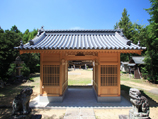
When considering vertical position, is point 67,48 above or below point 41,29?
below

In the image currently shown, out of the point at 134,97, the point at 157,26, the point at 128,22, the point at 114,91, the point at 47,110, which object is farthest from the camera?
the point at 128,22

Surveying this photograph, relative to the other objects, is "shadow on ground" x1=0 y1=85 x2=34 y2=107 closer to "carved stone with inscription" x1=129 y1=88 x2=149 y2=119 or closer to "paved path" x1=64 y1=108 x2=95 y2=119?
"paved path" x1=64 y1=108 x2=95 y2=119

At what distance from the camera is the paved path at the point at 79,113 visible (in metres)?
4.62

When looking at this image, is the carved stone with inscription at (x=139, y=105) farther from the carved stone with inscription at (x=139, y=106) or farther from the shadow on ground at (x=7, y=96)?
the shadow on ground at (x=7, y=96)

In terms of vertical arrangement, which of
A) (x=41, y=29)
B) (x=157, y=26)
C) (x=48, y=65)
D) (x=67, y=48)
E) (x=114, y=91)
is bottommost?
(x=114, y=91)

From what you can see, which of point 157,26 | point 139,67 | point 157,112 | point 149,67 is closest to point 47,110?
point 157,112

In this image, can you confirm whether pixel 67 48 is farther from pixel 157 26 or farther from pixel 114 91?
pixel 157 26

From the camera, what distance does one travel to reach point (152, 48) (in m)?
13.9

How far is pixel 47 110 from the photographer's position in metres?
5.43

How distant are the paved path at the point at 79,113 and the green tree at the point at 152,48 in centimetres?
1290

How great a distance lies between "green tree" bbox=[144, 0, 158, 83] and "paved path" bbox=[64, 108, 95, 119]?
12897 millimetres

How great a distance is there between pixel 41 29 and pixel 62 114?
278 inches

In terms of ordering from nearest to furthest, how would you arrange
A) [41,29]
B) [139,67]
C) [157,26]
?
[41,29], [157,26], [139,67]

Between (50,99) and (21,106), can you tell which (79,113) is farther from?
(21,106)
